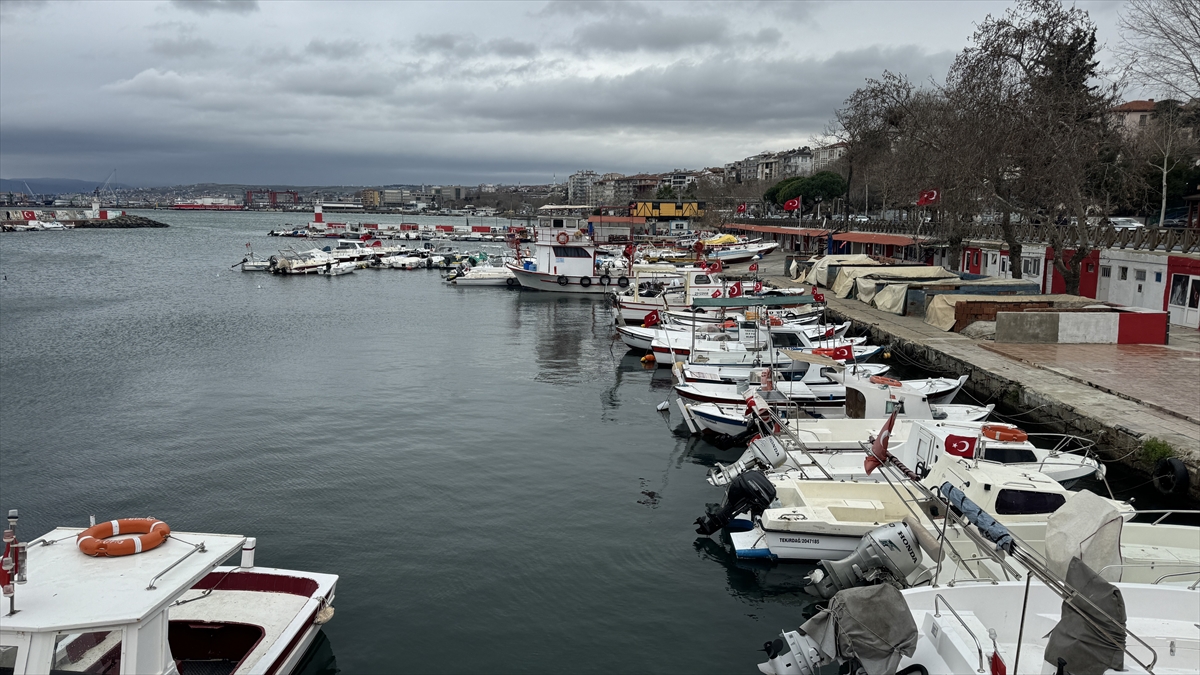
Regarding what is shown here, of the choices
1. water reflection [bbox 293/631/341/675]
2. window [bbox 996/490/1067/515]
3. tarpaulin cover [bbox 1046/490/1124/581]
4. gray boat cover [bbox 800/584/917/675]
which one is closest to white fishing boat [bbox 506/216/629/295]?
window [bbox 996/490/1067/515]

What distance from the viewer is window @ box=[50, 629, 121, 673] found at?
756cm

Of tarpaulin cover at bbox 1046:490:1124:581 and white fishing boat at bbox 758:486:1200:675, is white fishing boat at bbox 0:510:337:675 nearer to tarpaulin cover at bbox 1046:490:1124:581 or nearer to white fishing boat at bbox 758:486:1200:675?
white fishing boat at bbox 758:486:1200:675

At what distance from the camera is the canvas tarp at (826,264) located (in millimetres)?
46750

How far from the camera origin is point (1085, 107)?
32344 millimetres

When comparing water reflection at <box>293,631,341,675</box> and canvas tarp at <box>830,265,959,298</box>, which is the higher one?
canvas tarp at <box>830,265,959,298</box>

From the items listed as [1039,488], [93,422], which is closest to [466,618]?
[1039,488]

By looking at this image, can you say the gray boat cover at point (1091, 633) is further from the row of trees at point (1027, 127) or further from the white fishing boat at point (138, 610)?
the row of trees at point (1027, 127)

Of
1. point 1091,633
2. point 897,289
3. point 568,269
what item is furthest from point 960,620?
point 568,269

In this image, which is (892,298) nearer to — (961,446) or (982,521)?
(961,446)

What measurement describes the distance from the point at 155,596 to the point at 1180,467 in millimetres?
16648

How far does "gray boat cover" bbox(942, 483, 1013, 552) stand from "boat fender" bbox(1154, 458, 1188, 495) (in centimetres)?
803

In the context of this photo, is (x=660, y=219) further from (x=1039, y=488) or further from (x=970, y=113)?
(x=1039, y=488)

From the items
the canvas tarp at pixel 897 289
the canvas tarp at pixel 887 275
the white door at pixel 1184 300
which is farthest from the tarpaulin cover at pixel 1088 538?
the canvas tarp at pixel 887 275

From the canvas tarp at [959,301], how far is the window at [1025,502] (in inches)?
727
